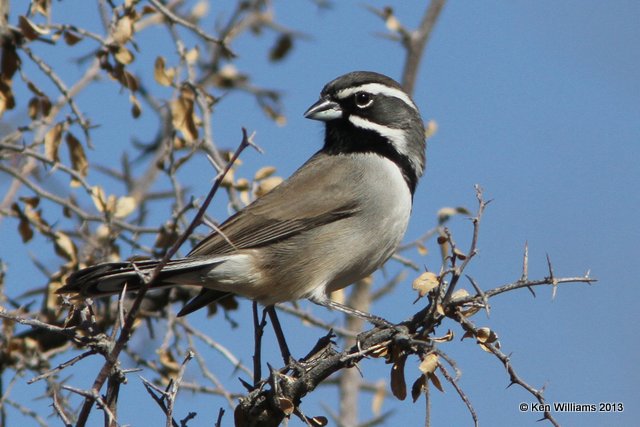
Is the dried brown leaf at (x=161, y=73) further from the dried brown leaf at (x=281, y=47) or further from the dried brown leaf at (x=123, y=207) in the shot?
the dried brown leaf at (x=281, y=47)

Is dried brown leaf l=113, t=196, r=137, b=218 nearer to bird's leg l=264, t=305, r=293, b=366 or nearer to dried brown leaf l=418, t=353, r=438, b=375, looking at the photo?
bird's leg l=264, t=305, r=293, b=366

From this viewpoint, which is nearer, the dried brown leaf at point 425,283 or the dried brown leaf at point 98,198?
the dried brown leaf at point 425,283

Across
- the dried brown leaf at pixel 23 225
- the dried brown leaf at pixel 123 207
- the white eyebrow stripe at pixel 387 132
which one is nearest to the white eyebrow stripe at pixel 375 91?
the white eyebrow stripe at pixel 387 132

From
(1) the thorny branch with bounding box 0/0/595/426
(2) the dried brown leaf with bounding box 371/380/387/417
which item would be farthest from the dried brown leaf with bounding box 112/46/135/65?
(2) the dried brown leaf with bounding box 371/380/387/417

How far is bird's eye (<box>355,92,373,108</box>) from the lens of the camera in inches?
243

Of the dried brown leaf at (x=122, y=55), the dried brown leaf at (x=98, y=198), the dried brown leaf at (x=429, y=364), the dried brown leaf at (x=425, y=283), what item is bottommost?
the dried brown leaf at (x=429, y=364)

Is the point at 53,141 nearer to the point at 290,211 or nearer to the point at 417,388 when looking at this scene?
the point at 290,211

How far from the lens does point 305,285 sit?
5453 mm

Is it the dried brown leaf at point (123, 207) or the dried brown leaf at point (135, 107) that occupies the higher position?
the dried brown leaf at point (135, 107)

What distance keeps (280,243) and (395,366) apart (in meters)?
1.81

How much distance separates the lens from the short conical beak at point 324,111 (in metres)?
6.11

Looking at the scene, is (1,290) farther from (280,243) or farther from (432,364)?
(432,364)

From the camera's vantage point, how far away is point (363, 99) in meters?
6.20

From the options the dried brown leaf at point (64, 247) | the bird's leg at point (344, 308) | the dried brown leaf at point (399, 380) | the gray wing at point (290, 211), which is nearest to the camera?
the dried brown leaf at point (399, 380)
